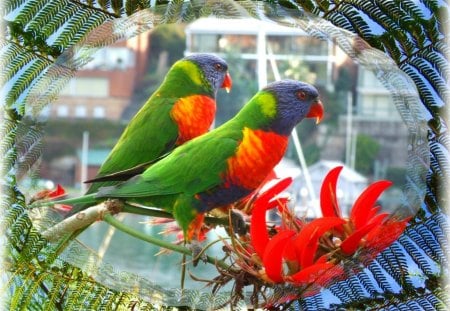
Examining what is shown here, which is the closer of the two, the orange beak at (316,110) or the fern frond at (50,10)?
the orange beak at (316,110)

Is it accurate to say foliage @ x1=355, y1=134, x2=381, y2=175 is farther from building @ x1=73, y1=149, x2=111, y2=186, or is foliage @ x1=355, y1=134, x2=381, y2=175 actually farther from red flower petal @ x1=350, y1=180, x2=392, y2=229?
building @ x1=73, y1=149, x2=111, y2=186

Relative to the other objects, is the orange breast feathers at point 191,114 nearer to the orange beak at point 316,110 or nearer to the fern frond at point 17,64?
the orange beak at point 316,110

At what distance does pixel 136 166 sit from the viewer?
98cm

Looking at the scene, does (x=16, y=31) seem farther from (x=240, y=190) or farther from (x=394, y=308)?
(x=394, y=308)

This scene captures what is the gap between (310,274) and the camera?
951mm

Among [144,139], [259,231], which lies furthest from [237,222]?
[144,139]

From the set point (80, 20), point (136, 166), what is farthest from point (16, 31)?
point (136, 166)

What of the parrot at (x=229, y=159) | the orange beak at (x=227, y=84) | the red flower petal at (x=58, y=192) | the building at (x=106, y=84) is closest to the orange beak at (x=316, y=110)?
the parrot at (x=229, y=159)

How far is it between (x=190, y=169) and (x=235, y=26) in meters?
0.18

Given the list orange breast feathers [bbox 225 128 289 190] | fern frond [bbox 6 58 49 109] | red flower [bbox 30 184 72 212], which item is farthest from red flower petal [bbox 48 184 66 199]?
orange breast feathers [bbox 225 128 289 190]

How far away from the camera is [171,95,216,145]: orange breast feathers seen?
0.97 m

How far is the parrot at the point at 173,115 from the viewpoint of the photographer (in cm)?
97

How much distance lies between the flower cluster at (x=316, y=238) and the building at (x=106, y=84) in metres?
0.20

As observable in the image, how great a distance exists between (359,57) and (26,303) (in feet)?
1.72
